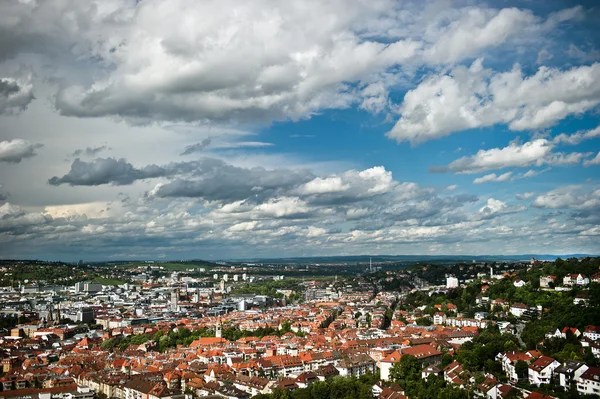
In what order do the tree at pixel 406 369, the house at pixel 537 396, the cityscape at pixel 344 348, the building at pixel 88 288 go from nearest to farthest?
the house at pixel 537 396, the cityscape at pixel 344 348, the tree at pixel 406 369, the building at pixel 88 288

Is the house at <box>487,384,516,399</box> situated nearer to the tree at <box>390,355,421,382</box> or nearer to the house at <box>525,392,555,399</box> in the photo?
the house at <box>525,392,555,399</box>

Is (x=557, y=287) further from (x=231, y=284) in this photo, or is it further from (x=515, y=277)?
(x=231, y=284)

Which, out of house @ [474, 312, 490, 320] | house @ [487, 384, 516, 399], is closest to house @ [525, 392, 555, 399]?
house @ [487, 384, 516, 399]

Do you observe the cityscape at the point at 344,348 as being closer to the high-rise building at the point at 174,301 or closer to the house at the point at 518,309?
the house at the point at 518,309

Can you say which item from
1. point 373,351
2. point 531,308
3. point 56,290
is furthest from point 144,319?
point 531,308

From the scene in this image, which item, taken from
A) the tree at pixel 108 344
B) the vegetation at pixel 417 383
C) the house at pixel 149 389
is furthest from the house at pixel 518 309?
the tree at pixel 108 344

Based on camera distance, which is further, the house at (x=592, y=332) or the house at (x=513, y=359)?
the house at (x=592, y=332)
